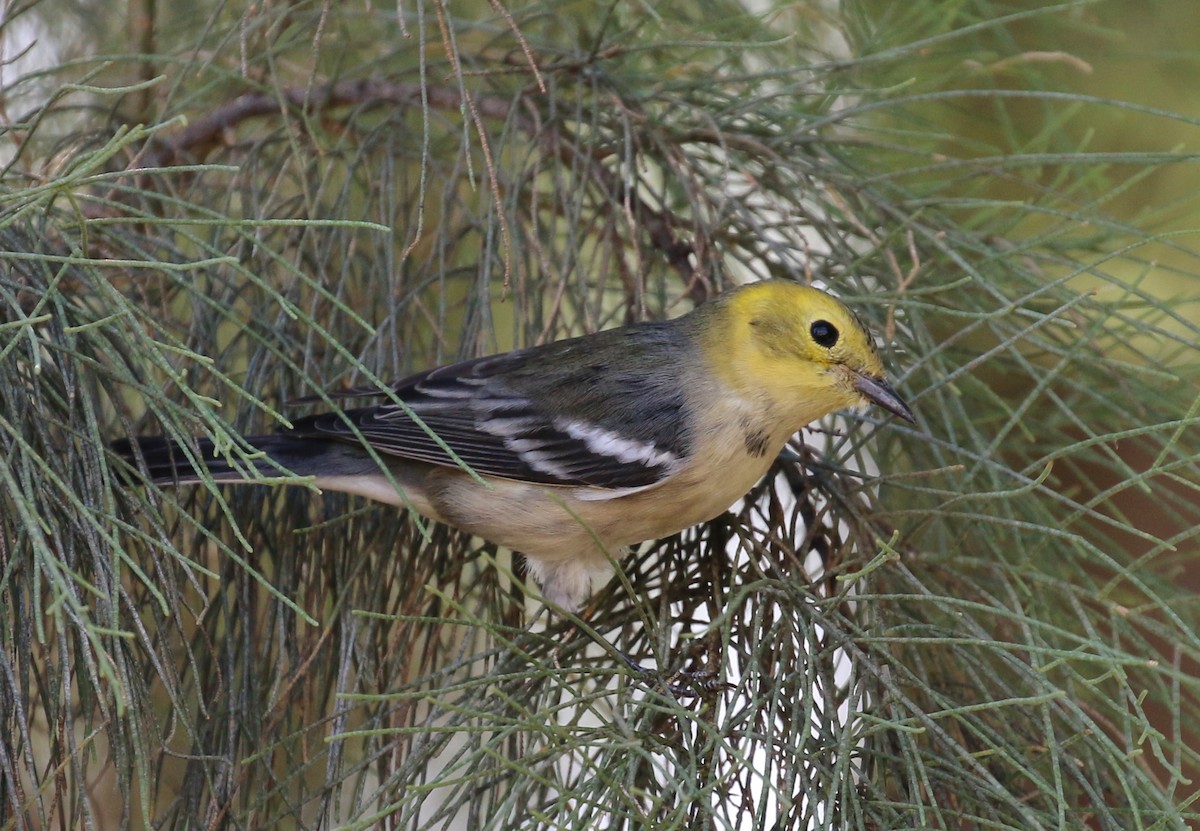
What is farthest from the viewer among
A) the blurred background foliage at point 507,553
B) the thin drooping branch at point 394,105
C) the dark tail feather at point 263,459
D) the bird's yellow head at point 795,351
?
the thin drooping branch at point 394,105

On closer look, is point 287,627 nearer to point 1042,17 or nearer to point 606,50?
point 606,50

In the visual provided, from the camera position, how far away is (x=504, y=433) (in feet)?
7.50

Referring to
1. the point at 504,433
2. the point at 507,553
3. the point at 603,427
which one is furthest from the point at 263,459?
the point at 507,553

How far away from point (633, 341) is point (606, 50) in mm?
551

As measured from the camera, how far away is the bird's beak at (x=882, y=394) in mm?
1876

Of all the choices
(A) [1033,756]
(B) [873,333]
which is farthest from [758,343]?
(A) [1033,756]

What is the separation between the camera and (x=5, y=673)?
134 centimetres

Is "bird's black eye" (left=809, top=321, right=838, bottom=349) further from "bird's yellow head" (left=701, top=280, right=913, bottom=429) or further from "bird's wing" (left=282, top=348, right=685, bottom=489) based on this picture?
"bird's wing" (left=282, top=348, right=685, bottom=489)

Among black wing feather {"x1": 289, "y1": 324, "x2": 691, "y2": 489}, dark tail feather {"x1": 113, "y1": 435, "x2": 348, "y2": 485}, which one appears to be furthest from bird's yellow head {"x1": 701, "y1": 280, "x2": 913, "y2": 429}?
dark tail feather {"x1": 113, "y1": 435, "x2": 348, "y2": 485}

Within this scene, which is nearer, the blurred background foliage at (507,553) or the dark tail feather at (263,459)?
the blurred background foliage at (507,553)

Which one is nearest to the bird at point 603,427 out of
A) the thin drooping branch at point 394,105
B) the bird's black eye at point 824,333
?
the bird's black eye at point 824,333

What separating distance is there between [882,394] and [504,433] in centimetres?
76

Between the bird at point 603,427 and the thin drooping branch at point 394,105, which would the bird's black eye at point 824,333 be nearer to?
the bird at point 603,427

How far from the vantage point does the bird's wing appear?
215cm
